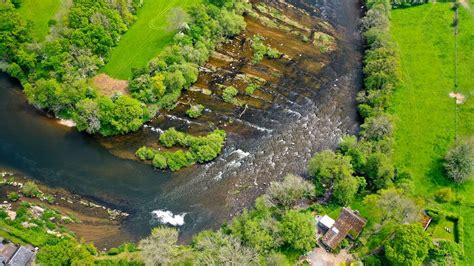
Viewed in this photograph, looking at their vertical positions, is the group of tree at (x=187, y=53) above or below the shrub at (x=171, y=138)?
above

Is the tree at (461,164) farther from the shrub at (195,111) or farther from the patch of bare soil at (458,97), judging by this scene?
the shrub at (195,111)

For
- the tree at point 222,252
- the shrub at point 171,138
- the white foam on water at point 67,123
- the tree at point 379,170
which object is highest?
the tree at point 379,170

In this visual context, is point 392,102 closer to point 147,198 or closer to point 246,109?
point 246,109

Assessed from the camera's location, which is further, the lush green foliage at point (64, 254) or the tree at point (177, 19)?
the tree at point (177, 19)

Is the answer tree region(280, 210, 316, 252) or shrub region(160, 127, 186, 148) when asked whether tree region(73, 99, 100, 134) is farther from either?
tree region(280, 210, 316, 252)

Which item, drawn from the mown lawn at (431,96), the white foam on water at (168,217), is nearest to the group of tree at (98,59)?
the white foam on water at (168,217)

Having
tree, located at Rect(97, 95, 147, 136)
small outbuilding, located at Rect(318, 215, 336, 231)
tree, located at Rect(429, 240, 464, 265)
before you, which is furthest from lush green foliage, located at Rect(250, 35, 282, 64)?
tree, located at Rect(429, 240, 464, 265)

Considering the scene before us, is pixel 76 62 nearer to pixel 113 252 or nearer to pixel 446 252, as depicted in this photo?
pixel 113 252
